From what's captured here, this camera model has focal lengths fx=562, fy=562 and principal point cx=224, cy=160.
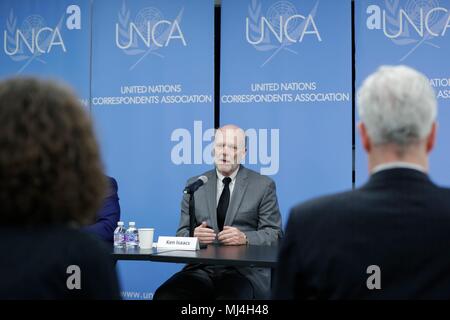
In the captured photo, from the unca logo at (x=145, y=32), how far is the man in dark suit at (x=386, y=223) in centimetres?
419

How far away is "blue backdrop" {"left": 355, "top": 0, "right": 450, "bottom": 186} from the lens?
15.4ft

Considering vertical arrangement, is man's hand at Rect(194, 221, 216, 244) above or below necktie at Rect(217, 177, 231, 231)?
below

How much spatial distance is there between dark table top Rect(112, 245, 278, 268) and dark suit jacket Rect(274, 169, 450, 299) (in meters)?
1.54

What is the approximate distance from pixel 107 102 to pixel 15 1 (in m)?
1.47

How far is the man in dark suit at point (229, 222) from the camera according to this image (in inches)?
136

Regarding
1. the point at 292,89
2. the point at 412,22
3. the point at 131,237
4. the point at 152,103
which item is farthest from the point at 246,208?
the point at 412,22

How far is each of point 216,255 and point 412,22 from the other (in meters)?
2.93

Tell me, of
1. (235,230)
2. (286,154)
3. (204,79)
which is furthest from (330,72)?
(235,230)

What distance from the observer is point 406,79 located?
1316mm

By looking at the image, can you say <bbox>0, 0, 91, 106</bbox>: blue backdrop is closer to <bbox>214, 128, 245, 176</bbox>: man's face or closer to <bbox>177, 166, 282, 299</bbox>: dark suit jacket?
<bbox>214, 128, 245, 176</bbox>: man's face

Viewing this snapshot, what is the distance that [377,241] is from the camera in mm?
1284

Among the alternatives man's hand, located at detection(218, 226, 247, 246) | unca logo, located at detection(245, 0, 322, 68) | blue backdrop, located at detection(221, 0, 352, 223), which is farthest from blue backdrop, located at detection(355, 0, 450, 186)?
man's hand, located at detection(218, 226, 247, 246)
